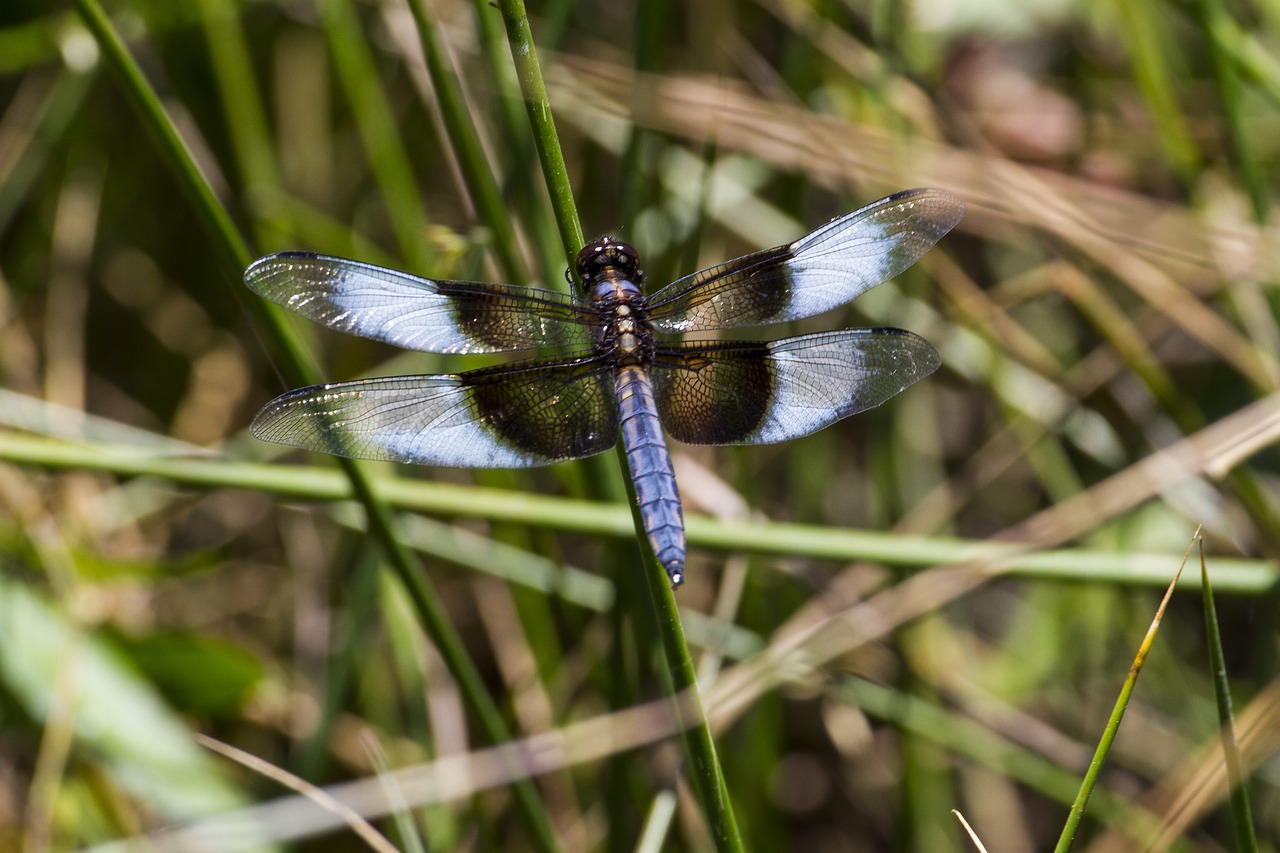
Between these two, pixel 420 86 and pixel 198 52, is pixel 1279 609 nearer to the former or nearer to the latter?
pixel 420 86

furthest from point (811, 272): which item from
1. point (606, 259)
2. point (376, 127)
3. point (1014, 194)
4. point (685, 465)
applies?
point (376, 127)

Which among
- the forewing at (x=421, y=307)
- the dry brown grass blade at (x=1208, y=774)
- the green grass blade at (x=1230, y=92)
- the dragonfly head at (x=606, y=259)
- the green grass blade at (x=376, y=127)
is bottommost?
the dry brown grass blade at (x=1208, y=774)

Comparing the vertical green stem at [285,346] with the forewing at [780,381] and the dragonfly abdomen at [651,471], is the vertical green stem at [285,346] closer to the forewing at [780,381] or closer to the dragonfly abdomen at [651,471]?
the dragonfly abdomen at [651,471]

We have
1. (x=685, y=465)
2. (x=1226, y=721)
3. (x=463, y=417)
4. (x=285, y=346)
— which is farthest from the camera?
(x=685, y=465)

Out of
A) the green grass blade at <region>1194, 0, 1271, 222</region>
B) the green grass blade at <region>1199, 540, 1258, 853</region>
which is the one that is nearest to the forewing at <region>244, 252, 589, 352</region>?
the green grass blade at <region>1199, 540, 1258, 853</region>

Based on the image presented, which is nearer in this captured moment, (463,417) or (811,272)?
(463,417)

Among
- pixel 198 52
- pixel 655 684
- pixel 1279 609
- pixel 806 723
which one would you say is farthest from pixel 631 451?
pixel 198 52

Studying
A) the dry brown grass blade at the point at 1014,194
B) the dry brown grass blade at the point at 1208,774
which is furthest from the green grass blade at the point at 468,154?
the dry brown grass blade at the point at 1208,774

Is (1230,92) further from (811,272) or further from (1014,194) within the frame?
(811,272)

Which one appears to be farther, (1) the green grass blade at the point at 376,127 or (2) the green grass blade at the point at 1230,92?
(1) the green grass blade at the point at 376,127
